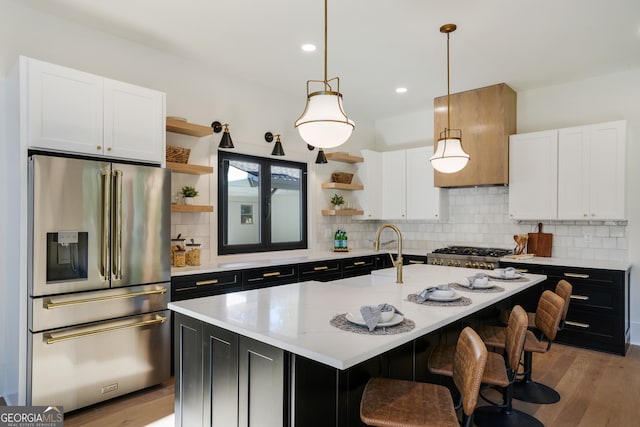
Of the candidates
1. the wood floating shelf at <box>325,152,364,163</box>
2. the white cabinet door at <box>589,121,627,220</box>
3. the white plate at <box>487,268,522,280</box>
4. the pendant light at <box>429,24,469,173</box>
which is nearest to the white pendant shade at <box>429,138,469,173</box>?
the pendant light at <box>429,24,469,173</box>

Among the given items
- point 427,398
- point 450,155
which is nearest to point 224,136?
point 450,155

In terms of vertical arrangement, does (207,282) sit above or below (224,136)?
below

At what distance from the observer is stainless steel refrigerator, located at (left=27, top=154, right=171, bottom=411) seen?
2.48 meters

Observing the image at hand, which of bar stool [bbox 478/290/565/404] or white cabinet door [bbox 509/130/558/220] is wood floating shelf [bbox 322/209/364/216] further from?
bar stool [bbox 478/290/565/404]

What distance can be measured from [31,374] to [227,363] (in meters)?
1.57

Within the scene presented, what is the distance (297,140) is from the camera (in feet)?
16.4

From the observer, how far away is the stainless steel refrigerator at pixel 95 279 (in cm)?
248

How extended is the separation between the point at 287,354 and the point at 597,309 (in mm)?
3668

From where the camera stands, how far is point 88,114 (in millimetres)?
2762

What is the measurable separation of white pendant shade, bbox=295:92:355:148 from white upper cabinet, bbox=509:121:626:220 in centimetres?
314

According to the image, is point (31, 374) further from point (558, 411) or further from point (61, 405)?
point (558, 411)

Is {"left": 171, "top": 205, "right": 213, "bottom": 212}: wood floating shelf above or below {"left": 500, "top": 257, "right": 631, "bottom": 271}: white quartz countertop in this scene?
above

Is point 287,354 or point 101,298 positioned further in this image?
point 101,298

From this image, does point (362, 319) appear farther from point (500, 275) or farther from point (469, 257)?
point (469, 257)
